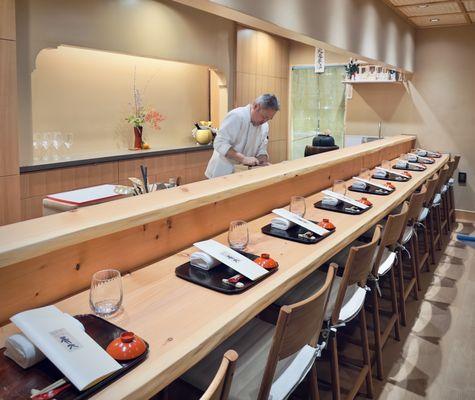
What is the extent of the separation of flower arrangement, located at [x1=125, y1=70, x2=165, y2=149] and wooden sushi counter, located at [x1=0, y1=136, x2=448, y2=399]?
10.3 feet

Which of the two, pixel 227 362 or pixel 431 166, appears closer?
pixel 227 362

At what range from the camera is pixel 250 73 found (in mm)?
6551

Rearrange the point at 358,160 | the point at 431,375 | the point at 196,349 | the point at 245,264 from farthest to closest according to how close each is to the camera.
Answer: the point at 358,160
the point at 431,375
the point at 245,264
the point at 196,349

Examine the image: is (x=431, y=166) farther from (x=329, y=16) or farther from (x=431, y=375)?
(x=431, y=375)

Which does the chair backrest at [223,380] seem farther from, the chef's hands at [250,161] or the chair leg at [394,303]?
the chef's hands at [250,161]

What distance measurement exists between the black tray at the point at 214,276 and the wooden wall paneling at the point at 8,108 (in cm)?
217

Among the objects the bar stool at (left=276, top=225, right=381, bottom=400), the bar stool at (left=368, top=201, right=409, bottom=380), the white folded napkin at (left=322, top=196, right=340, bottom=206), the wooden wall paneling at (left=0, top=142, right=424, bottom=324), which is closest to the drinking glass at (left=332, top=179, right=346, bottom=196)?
the white folded napkin at (left=322, top=196, right=340, bottom=206)

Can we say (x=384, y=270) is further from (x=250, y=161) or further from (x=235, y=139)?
(x=235, y=139)

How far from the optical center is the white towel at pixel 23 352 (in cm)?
106

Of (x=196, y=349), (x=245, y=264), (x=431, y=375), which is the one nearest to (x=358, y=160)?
(x=431, y=375)

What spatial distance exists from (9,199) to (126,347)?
264 centimetres

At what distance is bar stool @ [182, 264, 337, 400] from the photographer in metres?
1.29

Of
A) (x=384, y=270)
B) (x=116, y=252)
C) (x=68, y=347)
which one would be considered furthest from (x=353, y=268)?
(x=68, y=347)

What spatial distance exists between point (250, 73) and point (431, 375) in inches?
195
